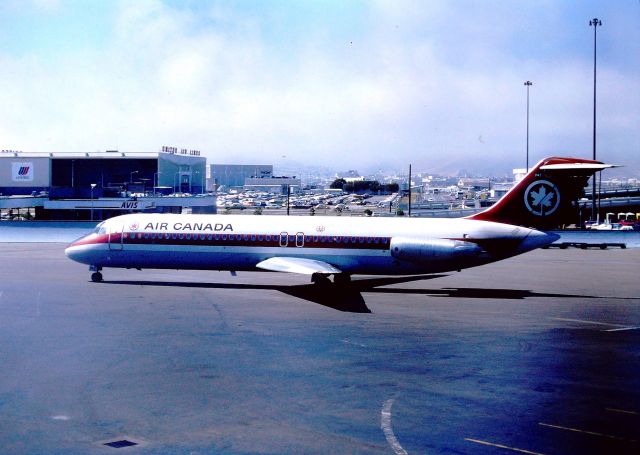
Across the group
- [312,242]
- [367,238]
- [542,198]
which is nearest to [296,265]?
[312,242]

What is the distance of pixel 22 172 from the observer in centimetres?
9225

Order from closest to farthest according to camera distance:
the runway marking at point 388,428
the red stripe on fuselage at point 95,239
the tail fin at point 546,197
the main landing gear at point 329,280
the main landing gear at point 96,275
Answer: the runway marking at point 388,428 < the tail fin at point 546,197 < the main landing gear at point 329,280 < the red stripe on fuselage at point 95,239 < the main landing gear at point 96,275

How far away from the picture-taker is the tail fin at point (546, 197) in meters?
31.1

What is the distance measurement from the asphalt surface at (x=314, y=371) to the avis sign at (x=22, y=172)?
65968 millimetres

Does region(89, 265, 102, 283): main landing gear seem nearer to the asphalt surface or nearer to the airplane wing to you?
the asphalt surface

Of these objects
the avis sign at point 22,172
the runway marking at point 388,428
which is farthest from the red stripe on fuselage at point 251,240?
the avis sign at point 22,172

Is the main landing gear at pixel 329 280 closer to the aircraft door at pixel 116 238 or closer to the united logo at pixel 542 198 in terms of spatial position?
the united logo at pixel 542 198

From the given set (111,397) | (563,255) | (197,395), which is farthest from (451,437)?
(563,255)

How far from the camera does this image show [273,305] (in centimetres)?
2700

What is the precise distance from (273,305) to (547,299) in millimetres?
11595

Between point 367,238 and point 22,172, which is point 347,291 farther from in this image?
point 22,172

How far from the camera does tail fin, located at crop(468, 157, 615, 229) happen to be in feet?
102

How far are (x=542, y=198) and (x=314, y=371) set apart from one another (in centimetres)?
1806

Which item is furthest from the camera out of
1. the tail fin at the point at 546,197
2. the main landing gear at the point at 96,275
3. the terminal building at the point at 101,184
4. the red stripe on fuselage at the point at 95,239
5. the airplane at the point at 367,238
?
the terminal building at the point at 101,184
